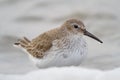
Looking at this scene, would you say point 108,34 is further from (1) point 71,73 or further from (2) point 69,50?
(1) point 71,73

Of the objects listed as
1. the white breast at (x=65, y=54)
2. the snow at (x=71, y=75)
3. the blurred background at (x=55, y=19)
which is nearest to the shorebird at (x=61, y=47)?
the white breast at (x=65, y=54)

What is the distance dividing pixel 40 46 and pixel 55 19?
575 cm

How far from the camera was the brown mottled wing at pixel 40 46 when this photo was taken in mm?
9367

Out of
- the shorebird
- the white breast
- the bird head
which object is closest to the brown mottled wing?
the shorebird

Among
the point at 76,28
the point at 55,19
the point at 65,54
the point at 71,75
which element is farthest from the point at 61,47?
the point at 55,19

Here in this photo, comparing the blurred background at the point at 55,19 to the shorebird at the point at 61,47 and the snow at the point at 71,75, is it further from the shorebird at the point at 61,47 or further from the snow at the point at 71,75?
the snow at the point at 71,75

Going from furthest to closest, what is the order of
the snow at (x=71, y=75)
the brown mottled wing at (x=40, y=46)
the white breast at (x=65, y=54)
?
the brown mottled wing at (x=40, y=46)
the white breast at (x=65, y=54)
the snow at (x=71, y=75)

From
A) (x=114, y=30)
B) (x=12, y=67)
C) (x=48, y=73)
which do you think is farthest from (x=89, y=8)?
(x=48, y=73)

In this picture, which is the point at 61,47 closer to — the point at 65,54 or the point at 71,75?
the point at 65,54

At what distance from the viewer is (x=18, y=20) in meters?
15.5

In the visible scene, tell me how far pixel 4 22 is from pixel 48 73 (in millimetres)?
8229

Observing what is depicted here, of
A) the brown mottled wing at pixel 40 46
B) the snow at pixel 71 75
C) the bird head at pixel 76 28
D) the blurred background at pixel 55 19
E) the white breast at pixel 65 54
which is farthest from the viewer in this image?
the blurred background at pixel 55 19

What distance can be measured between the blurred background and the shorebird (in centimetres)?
314

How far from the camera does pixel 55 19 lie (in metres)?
15.4
